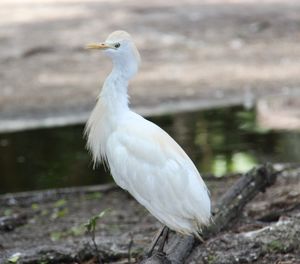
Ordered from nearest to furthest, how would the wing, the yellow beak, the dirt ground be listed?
the wing, the yellow beak, the dirt ground

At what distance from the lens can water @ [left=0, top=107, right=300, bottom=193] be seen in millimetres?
8828

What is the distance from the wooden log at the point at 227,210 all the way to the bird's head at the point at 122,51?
105 cm

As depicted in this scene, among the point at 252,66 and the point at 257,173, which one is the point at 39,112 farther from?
the point at 257,173

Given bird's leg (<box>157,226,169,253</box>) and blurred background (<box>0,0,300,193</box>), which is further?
blurred background (<box>0,0,300,193</box>)

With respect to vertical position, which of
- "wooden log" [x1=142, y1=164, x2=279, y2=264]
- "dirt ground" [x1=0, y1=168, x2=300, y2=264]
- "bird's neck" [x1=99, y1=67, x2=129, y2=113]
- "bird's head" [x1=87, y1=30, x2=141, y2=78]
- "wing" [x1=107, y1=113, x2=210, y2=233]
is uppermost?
"bird's head" [x1=87, y1=30, x2=141, y2=78]

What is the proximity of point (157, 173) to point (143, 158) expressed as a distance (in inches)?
4.6

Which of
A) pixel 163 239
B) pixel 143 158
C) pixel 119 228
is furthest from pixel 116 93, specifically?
pixel 119 228

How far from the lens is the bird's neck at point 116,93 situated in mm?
4824

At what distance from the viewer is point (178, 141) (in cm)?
953

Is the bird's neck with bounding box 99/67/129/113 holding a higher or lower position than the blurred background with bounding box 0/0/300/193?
higher

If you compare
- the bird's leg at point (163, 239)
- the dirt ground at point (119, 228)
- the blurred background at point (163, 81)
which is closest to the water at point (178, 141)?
the blurred background at point (163, 81)

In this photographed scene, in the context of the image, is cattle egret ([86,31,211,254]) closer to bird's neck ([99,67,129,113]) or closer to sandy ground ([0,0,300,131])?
bird's neck ([99,67,129,113])

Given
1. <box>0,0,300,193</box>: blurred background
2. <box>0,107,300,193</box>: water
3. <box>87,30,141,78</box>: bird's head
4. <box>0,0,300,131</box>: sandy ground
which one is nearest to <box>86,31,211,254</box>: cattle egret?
<box>87,30,141,78</box>: bird's head

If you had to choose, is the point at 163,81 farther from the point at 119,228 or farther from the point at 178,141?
the point at 119,228
